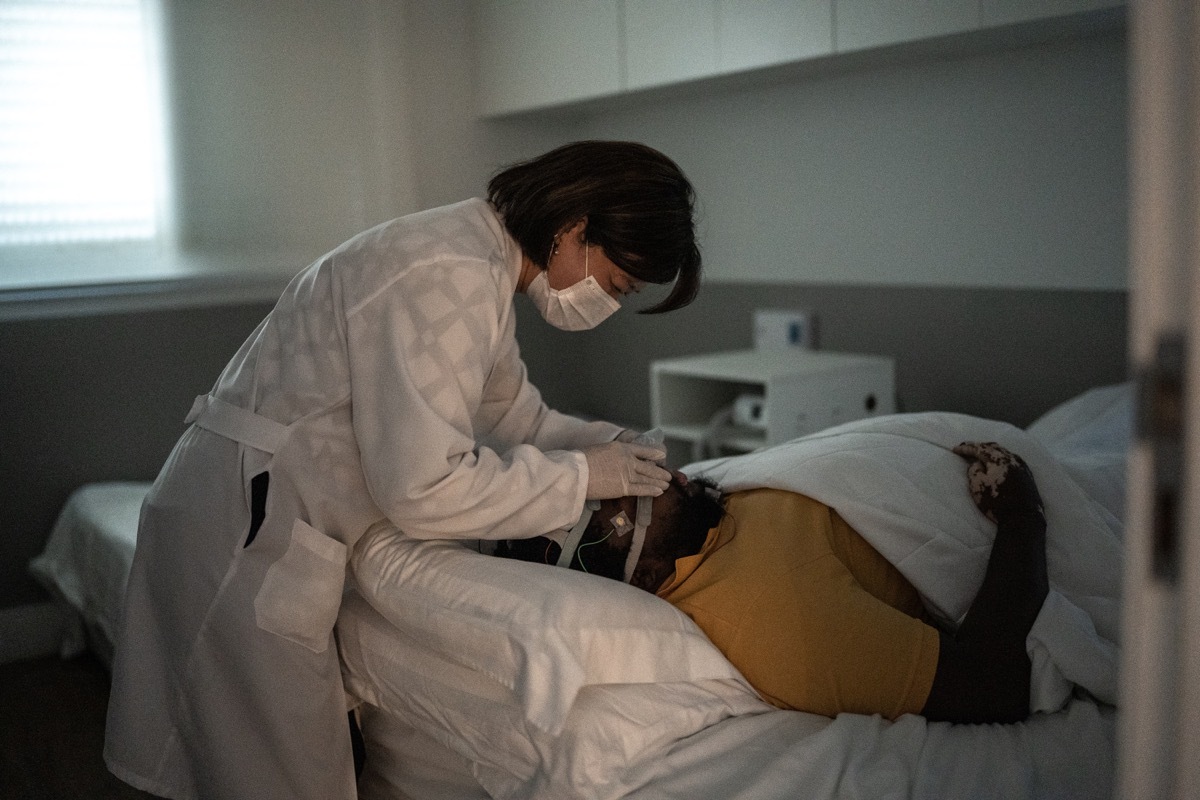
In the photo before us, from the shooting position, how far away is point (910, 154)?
2801mm

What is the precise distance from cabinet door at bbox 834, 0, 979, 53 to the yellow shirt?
1.26 metres

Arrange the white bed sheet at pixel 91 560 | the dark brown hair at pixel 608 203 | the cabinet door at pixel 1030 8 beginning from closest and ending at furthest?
the dark brown hair at pixel 608 203
the cabinet door at pixel 1030 8
the white bed sheet at pixel 91 560

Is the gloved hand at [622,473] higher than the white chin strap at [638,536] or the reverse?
higher

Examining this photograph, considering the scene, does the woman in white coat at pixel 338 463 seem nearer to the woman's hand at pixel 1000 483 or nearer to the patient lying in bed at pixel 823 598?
the patient lying in bed at pixel 823 598

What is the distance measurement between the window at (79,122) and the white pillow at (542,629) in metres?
2.15

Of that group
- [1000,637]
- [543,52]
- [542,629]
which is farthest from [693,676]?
[543,52]

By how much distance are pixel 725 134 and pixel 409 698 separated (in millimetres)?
2292

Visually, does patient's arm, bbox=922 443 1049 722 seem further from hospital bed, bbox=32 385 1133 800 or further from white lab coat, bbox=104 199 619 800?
white lab coat, bbox=104 199 619 800

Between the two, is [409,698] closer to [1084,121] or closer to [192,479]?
[192,479]

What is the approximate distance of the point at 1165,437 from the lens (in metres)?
0.59

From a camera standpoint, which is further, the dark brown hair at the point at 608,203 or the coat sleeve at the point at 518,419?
the coat sleeve at the point at 518,419

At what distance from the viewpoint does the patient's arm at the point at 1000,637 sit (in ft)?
4.26

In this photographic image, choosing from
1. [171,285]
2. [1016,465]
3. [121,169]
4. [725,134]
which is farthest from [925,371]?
[121,169]

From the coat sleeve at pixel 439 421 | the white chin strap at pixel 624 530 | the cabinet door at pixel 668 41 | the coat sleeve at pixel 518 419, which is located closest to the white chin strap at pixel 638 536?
the white chin strap at pixel 624 530
